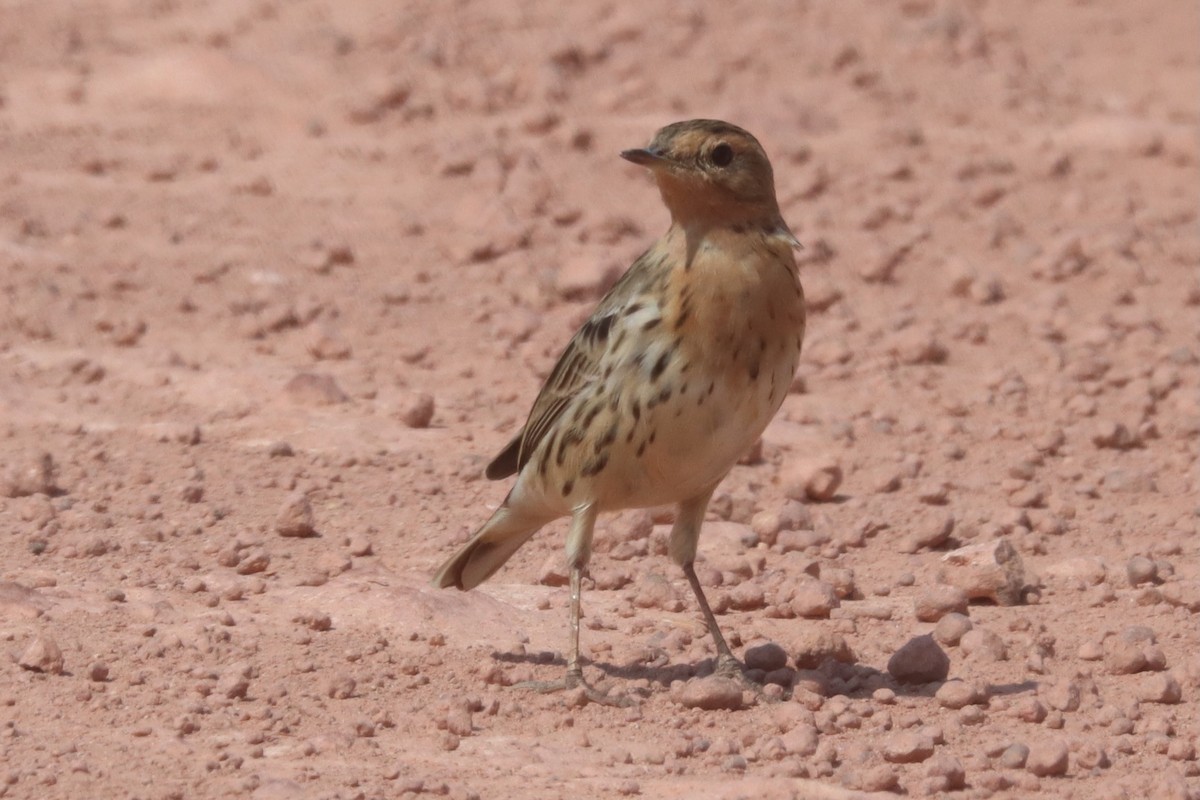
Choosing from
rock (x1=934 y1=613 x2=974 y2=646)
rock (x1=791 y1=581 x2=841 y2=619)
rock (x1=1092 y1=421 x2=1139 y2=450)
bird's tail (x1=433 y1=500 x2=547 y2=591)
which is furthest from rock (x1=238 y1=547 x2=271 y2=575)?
rock (x1=1092 y1=421 x2=1139 y2=450)

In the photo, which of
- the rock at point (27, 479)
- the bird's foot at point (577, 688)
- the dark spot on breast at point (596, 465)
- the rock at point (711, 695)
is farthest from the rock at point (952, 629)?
the rock at point (27, 479)

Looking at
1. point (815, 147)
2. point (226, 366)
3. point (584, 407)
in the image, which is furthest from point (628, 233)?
point (584, 407)

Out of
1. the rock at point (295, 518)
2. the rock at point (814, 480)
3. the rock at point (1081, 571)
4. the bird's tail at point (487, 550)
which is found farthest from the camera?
the rock at point (814, 480)

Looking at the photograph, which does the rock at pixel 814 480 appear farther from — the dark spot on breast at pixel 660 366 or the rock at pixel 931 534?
the dark spot on breast at pixel 660 366

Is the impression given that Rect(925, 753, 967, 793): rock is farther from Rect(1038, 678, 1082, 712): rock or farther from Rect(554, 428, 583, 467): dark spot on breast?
Rect(554, 428, 583, 467): dark spot on breast

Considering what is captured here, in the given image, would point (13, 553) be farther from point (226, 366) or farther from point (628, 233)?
point (628, 233)

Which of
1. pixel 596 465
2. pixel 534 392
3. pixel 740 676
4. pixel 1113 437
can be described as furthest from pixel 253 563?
pixel 1113 437
